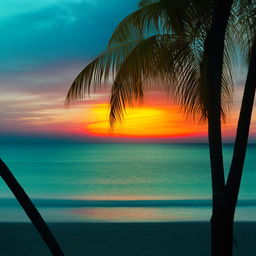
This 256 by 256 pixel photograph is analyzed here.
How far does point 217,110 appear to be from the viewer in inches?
179

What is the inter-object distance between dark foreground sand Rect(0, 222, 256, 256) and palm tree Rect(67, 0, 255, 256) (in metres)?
3.99

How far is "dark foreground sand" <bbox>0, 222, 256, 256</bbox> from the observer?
846 cm

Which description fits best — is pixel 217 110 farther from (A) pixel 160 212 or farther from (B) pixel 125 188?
(B) pixel 125 188

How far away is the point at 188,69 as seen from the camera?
5.26 metres

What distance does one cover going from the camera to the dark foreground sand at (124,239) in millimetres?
8461

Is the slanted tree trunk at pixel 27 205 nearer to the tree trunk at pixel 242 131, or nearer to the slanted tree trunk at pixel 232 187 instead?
the slanted tree trunk at pixel 232 187

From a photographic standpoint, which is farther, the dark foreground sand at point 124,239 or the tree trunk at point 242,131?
the dark foreground sand at point 124,239

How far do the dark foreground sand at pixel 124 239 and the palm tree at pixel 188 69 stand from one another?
399cm

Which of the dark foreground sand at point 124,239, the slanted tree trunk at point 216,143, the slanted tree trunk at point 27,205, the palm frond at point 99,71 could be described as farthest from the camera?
the dark foreground sand at point 124,239

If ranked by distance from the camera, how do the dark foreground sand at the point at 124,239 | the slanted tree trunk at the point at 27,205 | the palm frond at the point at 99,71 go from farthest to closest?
1. the dark foreground sand at the point at 124,239
2. the palm frond at the point at 99,71
3. the slanted tree trunk at the point at 27,205

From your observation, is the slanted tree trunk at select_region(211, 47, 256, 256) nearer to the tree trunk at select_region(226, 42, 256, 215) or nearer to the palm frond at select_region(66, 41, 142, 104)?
the tree trunk at select_region(226, 42, 256, 215)

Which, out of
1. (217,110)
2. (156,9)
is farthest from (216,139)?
(156,9)

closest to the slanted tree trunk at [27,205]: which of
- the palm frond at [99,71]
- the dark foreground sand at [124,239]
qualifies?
the palm frond at [99,71]

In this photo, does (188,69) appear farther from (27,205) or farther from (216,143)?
(27,205)
